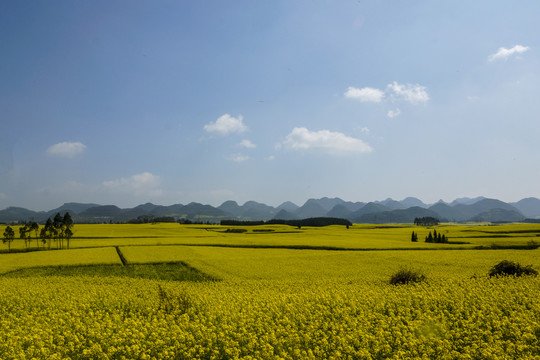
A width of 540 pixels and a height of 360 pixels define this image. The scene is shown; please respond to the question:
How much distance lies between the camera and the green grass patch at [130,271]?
35.8 m

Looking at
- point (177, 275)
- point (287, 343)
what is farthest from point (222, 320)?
point (177, 275)

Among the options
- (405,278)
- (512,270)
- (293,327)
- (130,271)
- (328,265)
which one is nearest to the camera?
(293,327)

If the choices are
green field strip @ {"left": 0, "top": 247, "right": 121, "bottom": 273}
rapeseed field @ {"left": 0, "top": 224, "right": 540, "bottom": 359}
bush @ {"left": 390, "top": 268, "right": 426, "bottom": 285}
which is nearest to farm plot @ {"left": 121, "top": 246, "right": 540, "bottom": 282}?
bush @ {"left": 390, "top": 268, "right": 426, "bottom": 285}

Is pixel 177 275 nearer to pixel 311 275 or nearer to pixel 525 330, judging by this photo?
pixel 311 275

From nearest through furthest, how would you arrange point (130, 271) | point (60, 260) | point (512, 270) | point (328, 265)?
point (512, 270) → point (328, 265) → point (130, 271) → point (60, 260)

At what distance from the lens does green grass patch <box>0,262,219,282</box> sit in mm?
35750

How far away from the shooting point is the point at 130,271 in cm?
3819

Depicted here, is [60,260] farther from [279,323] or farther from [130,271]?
[279,323]

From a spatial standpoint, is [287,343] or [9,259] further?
[9,259]

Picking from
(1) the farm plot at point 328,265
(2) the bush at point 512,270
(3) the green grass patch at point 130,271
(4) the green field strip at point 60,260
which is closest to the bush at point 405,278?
(1) the farm plot at point 328,265

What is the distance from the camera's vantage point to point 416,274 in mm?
25547

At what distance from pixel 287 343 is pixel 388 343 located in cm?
353

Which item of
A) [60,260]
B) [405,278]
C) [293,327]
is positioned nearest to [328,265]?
[405,278]

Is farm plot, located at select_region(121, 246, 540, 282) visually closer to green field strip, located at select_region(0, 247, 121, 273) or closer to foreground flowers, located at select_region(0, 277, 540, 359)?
green field strip, located at select_region(0, 247, 121, 273)
